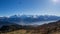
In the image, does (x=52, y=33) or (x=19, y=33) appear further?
(x=19, y=33)

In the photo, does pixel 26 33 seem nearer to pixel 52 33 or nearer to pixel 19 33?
pixel 19 33

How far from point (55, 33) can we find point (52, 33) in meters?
0.75

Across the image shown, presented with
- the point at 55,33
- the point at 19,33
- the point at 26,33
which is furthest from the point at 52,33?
the point at 19,33

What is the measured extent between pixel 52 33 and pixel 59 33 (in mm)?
1735

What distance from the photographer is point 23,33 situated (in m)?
34.4

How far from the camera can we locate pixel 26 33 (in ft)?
112

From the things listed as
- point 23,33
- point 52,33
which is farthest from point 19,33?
point 52,33

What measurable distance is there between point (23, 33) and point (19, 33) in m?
1.39

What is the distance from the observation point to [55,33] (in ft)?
95.3

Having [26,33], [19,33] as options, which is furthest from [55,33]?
[19,33]

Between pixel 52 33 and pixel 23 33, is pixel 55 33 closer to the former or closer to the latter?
pixel 52 33

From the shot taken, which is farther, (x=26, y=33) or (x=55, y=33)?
(x=26, y=33)

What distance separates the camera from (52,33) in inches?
1148

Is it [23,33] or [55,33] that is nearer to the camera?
[55,33]
